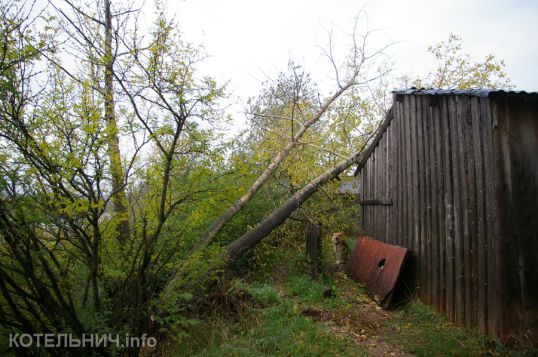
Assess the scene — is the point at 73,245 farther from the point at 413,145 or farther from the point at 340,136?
the point at 340,136

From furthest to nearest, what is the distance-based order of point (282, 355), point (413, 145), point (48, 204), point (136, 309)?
point (413, 145) → point (282, 355) → point (136, 309) → point (48, 204)

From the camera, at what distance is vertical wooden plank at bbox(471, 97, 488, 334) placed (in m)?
4.90

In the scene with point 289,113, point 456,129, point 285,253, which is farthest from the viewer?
point 289,113

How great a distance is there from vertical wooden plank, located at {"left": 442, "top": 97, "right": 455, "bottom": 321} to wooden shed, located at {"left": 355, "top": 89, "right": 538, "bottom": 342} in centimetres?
2

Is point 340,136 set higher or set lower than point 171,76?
higher

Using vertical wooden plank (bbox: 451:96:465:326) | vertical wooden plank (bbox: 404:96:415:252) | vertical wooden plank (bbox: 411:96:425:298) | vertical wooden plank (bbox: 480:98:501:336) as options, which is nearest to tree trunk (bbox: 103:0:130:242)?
vertical wooden plank (bbox: 480:98:501:336)

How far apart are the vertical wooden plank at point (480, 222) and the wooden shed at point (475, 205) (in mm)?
14

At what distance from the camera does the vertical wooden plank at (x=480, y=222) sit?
4.90 metres

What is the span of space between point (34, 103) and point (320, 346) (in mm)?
4641

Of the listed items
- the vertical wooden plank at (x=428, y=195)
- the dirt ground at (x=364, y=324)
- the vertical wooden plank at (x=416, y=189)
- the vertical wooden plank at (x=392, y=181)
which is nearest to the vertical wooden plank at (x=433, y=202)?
the vertical wooden plank at (x=428, y=195)

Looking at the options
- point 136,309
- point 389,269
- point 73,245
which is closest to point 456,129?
point 389,269

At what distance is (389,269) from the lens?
7203 mm

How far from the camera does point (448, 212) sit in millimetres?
Answer: 5805

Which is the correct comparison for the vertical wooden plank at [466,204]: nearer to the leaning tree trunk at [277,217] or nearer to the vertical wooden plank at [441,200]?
the vertical wooden plank at [441,200]
